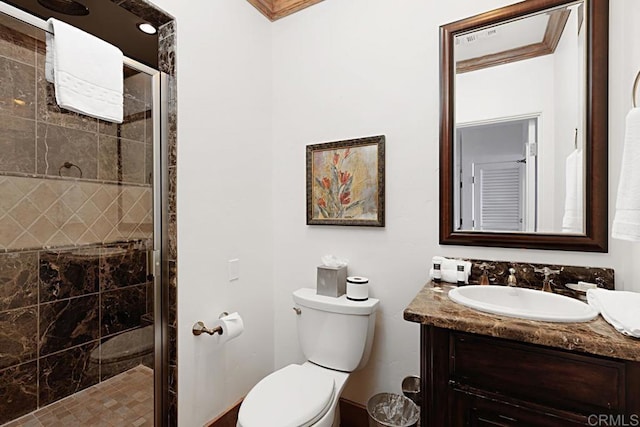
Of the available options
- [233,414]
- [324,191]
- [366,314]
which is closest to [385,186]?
[324,191]

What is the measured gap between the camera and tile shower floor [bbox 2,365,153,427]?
1.47 meters

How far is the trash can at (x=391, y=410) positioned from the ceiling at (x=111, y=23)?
7.93ft

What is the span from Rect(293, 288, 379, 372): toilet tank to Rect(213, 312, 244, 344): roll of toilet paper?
36cm

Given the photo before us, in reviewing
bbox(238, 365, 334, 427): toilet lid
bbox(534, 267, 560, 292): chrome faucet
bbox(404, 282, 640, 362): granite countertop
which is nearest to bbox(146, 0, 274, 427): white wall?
bbox(238, 365, 334, 427): toilet lid

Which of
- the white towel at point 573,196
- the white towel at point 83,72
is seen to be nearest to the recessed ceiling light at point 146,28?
the white towel at point 83,72

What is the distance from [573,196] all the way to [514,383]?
2.83 ft

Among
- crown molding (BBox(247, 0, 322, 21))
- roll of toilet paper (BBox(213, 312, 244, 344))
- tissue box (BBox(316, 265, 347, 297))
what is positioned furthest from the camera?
crown molding (BBox(247, 0, 322, 21))

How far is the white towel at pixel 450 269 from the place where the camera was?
57.8 inches

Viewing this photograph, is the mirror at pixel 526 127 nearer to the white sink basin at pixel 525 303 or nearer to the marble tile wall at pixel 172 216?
the white sink basin at pixel 525 303

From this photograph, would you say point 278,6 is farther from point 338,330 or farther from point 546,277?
point 546,277

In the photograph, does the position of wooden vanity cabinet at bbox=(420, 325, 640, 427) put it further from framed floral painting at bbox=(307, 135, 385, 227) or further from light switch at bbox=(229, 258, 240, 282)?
light switch at bbox=(229, 258, 240, 282)

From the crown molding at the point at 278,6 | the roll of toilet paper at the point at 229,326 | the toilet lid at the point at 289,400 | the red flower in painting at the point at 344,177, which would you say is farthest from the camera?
the crown molding at the point at 278,6

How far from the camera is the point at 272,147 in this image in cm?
212

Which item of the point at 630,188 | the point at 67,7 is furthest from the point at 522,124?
the point at 67,7
